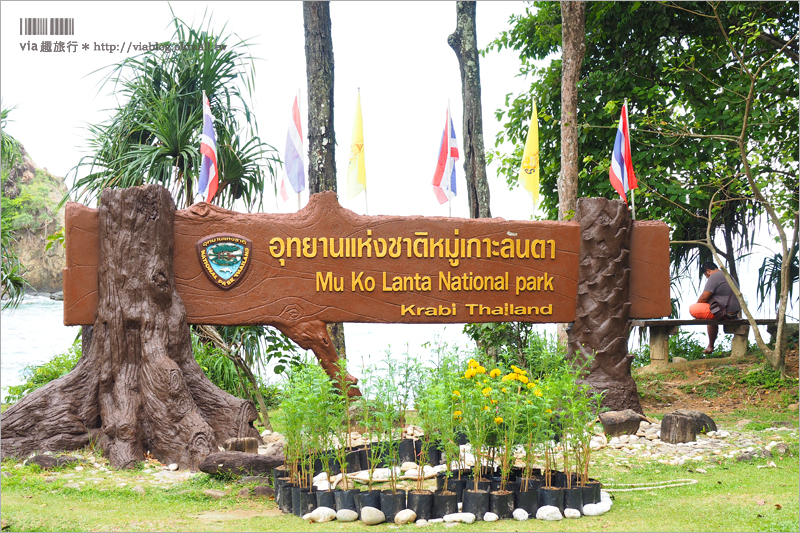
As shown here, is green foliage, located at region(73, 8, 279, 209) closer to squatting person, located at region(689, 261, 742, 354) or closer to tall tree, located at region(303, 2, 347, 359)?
tall tree, located at region(303, 2, 347, 359)

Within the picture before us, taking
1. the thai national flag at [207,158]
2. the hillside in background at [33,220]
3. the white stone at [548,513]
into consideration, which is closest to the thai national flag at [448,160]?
the thai national flag at [207,158]

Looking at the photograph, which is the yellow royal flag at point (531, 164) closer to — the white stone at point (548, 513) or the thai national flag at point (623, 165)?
the thai national flag at point (623, 165)

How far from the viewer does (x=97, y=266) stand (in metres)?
6.50

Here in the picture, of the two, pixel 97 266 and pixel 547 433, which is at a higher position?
pixel 97 266

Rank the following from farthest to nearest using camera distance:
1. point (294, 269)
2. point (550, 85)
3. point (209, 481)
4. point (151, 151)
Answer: point (550, 85)
point (151, 151)
point (294, 269)
point (209, 481)

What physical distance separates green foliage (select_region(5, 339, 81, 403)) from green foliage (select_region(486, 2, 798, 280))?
7665mm

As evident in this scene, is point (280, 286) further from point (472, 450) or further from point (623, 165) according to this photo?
point (623, 165)

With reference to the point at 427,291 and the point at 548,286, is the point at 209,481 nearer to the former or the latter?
the point at 427,291

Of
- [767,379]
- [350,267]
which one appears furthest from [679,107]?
[350,267]

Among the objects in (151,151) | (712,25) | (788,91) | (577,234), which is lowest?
(577,234)

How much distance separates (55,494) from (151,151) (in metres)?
4.86

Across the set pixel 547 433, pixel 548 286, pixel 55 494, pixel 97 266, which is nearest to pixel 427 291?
pixel 548 286

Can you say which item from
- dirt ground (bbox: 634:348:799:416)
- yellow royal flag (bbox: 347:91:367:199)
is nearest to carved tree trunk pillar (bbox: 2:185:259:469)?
yellow royal flag (bbox: 347:91:367:199)

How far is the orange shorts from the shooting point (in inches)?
448
